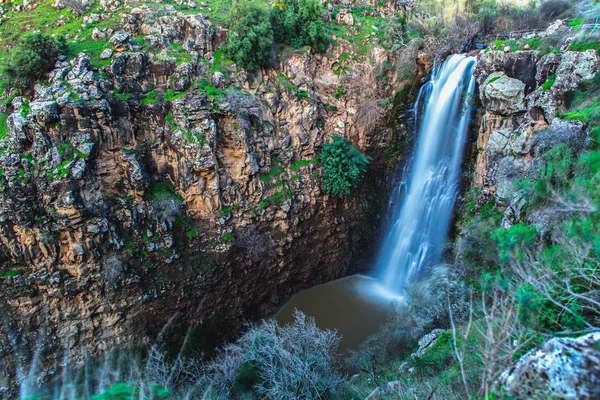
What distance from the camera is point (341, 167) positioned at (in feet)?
55.2

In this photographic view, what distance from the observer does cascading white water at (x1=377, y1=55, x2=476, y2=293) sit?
14875 millimetres

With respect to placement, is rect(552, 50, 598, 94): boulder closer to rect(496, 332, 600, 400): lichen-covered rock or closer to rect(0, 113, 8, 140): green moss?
rect(496, 332, 600, 400): lichen-covered rock

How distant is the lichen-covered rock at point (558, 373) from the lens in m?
3.58

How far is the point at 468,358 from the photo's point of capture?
735 cm

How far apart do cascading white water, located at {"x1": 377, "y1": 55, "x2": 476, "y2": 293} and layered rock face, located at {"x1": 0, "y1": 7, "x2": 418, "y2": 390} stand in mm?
2006

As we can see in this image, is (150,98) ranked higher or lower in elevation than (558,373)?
higher

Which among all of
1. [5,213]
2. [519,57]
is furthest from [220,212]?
[519,57]

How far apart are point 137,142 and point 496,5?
19375mm

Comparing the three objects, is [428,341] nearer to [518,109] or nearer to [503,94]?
[518,109]

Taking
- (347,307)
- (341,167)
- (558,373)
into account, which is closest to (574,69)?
(341,167)

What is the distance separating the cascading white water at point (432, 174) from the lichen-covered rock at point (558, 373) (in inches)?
454

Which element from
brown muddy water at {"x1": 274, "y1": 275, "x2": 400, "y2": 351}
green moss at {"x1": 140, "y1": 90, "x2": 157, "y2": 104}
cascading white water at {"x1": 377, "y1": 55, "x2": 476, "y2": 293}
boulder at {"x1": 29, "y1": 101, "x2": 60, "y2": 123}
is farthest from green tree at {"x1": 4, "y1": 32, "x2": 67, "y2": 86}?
cascading white water at {"x1": 377, "y1": 55, "x2": 476, "y2": 293}

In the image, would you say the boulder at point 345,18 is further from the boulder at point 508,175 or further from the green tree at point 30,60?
the green tree at point 30,60

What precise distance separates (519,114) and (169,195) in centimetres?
1424
